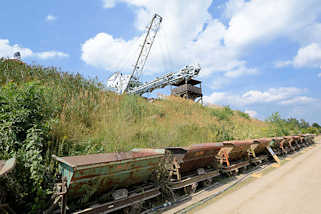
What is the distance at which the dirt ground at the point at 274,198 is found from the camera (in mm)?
3967

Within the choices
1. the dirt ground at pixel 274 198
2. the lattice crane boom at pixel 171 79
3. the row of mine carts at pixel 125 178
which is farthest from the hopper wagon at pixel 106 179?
the lattice crane boom at pixel 171 79

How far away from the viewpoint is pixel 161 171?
4672 millimetres

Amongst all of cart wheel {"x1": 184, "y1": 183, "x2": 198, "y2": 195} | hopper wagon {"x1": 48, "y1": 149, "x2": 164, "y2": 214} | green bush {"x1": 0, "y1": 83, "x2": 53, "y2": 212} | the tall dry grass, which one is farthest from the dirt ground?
green bush {"x1": 0, "y1": 83, "x2": 53, "y2": 212}

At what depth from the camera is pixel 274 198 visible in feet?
15.2

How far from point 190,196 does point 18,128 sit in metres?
4.33

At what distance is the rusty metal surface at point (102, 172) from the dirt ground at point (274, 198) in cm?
156

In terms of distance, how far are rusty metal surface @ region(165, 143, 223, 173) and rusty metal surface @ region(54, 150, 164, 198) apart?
30.8 inches

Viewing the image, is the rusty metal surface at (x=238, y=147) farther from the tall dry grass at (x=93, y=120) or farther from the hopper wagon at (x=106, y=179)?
the hopper wagon at (x=106, y=179)

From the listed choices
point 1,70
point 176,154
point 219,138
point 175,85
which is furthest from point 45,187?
point 175,85

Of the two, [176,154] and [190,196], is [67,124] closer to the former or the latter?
[176,154]

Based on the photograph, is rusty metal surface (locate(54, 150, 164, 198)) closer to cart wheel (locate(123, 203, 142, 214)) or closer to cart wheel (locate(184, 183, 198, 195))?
cart wheel (locate(123, 203, 142, 214))

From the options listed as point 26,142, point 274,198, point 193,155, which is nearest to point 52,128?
point 26,142

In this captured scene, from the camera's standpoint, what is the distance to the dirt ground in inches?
156

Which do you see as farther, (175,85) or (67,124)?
(175,85)
